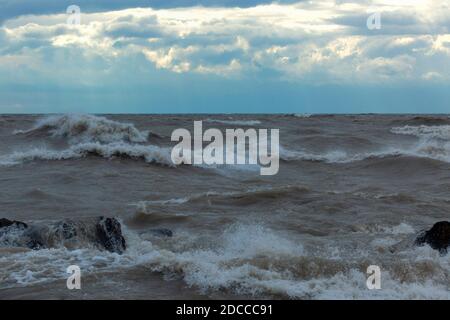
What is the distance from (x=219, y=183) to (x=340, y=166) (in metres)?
5.87

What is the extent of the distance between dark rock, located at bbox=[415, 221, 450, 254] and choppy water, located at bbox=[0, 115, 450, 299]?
0.63ft

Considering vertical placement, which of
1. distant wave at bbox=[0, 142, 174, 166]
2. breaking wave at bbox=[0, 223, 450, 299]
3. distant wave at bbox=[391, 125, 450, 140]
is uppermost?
distant wave at bbox=[391, 125, 450, 140]

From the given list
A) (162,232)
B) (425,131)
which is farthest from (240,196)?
(425,131)

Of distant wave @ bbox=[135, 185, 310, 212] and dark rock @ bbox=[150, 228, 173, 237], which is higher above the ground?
distant wave @ bbox=[135, 185, 310, 212]

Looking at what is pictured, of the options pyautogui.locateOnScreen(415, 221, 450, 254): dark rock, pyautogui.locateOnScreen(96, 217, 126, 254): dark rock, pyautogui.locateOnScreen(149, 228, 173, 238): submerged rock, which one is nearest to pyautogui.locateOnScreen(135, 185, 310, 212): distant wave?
pyautogui.locateOnScreen(149, 228, 173, 238): submerged rock

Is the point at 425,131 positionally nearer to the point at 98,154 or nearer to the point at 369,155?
the point at 369,155

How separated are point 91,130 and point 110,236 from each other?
17822mm

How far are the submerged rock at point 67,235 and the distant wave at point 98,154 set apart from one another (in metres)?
10.9

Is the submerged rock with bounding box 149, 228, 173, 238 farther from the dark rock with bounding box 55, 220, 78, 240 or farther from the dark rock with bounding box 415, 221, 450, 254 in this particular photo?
the dark rock with bounding box 415, 221, 450, 254

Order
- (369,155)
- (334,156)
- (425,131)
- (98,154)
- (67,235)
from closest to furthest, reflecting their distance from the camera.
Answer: (67,235) < (98,154) < (369,155) < (334,156) < (425,131)

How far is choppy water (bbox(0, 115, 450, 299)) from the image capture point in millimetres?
6578

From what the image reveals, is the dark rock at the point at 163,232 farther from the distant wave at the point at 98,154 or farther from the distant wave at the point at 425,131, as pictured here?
the distant wave at the point at 425,131

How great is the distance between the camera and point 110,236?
328 inches
